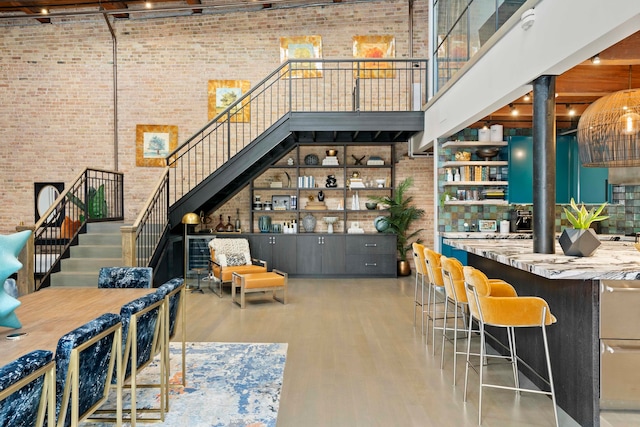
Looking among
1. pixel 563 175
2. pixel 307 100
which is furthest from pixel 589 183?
pixel 307 100

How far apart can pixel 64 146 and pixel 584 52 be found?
1004 centimetres

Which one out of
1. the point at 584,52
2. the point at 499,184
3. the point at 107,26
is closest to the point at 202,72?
the point at 107,26

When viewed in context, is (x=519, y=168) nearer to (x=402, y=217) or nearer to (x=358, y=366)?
(x=402, y=217)

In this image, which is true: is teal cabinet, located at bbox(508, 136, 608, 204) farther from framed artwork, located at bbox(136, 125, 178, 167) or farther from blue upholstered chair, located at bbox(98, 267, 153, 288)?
framed artwork, located at bbox(136, 125, 178, 167)

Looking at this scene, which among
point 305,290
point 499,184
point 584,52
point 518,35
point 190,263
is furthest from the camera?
point 190,263

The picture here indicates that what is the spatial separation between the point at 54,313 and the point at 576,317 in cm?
338

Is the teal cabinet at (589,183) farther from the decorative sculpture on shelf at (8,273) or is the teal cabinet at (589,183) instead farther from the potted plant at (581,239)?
the decorative sculpture on shelf at (8,273)

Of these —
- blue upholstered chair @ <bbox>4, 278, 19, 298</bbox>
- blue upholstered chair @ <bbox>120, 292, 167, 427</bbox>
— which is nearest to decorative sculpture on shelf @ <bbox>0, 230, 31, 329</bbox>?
blue upholstered chair @ <bbox>120, 292, 167, 427</bbox>

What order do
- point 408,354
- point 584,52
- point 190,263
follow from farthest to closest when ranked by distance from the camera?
point 190,263 < point 408,354 < point 584,52

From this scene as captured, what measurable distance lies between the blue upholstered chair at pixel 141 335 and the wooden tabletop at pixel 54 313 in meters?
0.26

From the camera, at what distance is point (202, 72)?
9.95 metres

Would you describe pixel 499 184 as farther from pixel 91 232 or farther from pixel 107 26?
pixel 107 26

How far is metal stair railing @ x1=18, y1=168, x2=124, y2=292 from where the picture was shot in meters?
7.00

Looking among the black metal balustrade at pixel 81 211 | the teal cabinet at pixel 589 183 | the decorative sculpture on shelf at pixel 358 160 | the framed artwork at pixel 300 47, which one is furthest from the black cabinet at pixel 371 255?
the black metal balustrade at pixel 81 211
